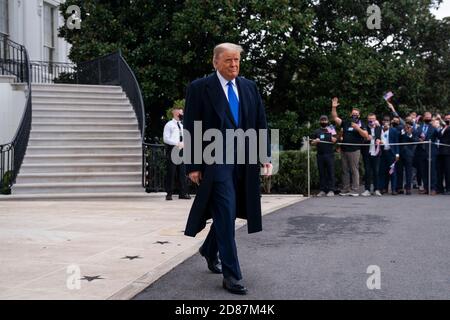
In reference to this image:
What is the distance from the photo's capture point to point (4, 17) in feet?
67.9

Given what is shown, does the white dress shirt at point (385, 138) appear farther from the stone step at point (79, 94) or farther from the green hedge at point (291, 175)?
the stone step at point (79, 94)

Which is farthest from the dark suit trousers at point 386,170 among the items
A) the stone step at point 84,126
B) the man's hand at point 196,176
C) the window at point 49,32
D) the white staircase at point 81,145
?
the window at point 49,32

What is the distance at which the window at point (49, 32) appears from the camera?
928 inches

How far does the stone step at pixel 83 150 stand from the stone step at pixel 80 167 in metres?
0.59

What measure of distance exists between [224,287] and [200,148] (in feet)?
3.88

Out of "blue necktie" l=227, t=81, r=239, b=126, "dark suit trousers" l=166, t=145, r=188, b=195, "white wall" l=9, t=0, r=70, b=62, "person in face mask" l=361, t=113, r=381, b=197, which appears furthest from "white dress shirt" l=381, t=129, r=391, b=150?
"white wall" l=9, t=0, r=70, b=62

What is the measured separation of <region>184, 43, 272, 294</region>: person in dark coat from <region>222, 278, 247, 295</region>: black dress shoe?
0.05 meters

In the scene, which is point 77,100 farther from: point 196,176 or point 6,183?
point 196,176

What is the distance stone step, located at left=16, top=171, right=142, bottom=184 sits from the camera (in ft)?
43.1

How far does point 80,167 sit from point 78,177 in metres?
0.36

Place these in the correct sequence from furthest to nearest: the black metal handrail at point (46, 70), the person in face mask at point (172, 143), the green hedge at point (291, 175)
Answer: the black metal handrail at point (46, 70) < the green hedge at point (291, 175) < the person in face mask at point (172, 143)

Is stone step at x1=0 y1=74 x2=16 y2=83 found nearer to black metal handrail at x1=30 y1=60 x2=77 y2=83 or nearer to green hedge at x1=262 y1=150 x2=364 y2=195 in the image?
black metal handrail at x1=30 y1=60 x2=77 y2=83
